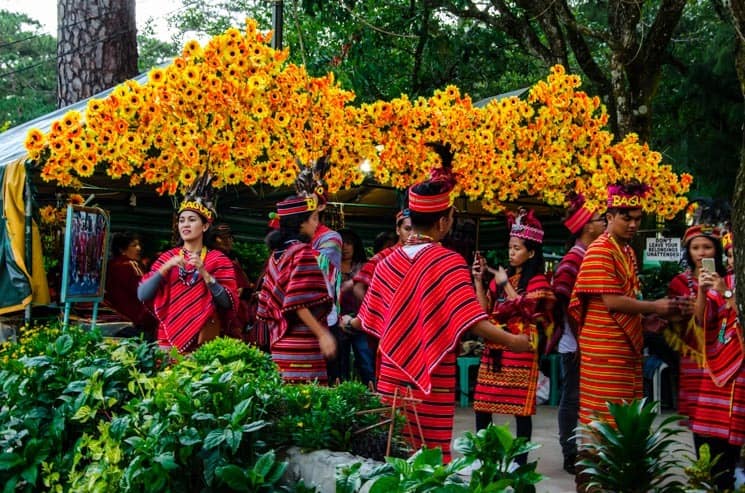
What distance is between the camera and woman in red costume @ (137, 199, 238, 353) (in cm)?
640

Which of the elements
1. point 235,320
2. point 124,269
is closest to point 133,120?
point 235,320

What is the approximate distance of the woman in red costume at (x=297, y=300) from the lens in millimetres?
5430

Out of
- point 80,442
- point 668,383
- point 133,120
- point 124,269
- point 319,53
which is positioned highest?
point 319,53

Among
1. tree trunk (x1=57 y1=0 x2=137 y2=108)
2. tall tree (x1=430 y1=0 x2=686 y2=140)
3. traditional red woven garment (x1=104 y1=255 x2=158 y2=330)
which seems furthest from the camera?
tree trunk (x1=57 y1=0 x2=137 y2=108)

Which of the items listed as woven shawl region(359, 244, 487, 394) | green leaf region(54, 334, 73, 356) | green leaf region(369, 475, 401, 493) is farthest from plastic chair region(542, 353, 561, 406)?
green leaf region(369, 475, 401, 493)

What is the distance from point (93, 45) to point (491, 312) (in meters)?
7.97

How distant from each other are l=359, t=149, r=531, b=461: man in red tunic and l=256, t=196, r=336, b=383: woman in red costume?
0.61 metres

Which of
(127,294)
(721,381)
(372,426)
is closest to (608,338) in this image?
(721,381)

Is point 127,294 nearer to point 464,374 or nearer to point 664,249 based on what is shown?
point 464,374

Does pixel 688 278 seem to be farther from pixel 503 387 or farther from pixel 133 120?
pixel 133 120

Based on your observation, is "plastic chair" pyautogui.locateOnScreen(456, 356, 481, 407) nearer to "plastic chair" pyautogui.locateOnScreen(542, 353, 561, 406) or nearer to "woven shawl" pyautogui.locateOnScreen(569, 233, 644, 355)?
"plastic chair" pyautogui.locateOnScreen(542, 353, 561, 406)

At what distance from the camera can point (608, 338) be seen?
594 cm

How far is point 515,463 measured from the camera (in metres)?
6.29

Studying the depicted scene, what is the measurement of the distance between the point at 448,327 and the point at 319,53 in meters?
12.1
